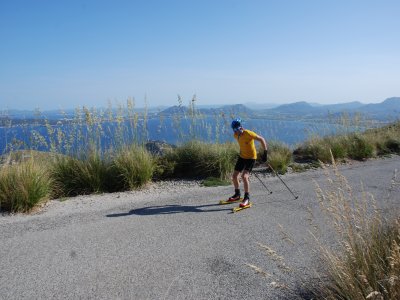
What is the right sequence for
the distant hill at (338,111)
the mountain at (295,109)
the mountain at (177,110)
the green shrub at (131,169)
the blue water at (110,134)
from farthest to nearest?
the mountain at (295,109), the distant hill at (338,111), the mountain at (177,110), the green shrub at (131,169), the blue water at (110,134)

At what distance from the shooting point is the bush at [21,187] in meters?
6.75

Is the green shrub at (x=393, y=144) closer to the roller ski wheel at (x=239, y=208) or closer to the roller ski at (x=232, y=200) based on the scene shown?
the roller ski at (x=232, y=200)

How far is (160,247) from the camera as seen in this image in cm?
506

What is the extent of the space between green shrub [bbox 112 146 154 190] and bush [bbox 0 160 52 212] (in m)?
1.78

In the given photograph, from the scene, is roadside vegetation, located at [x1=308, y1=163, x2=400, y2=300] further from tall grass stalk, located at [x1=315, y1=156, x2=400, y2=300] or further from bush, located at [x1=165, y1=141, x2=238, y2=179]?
bush, located at [x1=165, y1=141, x2=238, y2=179]

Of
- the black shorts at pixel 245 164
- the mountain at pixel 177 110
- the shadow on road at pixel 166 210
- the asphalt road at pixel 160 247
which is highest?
the mountain at pixel 177 110

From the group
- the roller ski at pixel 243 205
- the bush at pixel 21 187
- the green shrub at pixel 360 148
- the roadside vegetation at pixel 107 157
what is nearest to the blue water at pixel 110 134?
the roadside vegetation at pixel 107 157

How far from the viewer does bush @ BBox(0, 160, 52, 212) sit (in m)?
6.75

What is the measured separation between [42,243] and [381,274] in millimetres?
4672

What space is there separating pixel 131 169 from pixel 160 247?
12.4ft

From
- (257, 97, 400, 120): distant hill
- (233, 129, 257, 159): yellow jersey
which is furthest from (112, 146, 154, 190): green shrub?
(257, 97, 400, 120): distant hill

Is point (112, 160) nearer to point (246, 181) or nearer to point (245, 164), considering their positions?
point (245, 164)

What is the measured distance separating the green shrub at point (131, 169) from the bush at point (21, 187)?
1.78m

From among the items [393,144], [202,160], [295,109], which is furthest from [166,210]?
[295,109]
